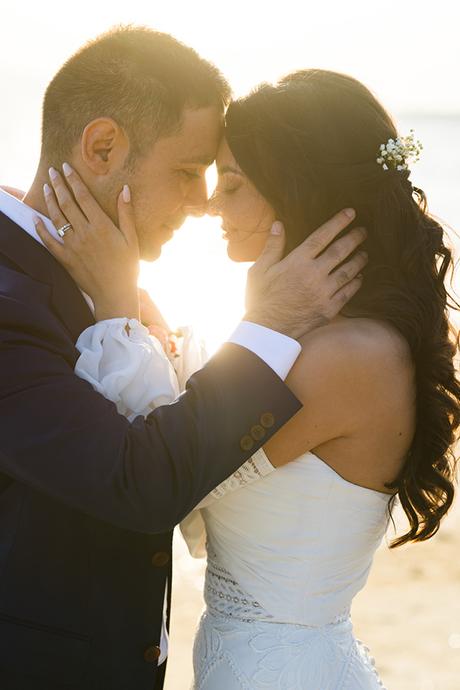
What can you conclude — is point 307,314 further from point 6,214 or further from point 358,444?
point 6,214

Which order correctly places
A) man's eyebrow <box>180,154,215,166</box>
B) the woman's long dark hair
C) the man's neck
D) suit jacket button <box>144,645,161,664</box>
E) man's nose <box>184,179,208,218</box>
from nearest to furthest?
suit jacket button <box>144,645,161,664</box> → the woman's long dark hair → the man's neck → man's eyebrow <box>180,154,215,166</box> → man's nose <box>184,179,208,218</box>

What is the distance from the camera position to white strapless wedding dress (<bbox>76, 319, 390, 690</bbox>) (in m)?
2.75

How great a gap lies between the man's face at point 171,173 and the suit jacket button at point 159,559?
0.98 metres

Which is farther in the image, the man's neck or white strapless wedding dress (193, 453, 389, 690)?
the man's neck

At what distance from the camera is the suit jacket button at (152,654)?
8.84ft

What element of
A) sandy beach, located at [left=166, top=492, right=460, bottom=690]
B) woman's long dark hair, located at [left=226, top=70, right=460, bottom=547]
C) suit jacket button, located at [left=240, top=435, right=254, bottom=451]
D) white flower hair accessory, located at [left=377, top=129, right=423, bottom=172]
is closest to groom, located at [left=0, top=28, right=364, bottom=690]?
suit jacket button, located at [left=240, top=435, right=254, bottom=451]

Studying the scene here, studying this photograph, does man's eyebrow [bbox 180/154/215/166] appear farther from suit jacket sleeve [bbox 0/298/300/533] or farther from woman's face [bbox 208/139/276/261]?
suit jacket sleeve [bbox 0/298/300/533]

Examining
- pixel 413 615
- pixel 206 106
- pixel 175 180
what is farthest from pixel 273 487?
pixel 413 615

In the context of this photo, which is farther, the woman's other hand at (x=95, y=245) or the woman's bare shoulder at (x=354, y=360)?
the woman's other hand at (x=95, y=245)

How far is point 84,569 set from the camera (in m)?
2.59

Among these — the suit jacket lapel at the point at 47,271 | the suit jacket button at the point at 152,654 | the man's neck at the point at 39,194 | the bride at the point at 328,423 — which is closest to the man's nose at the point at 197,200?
the bride at the point at 328,423

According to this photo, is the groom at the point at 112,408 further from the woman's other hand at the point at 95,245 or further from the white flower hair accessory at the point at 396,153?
the white flower hair accessory at the point at 396,153

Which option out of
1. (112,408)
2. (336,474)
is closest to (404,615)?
(336,474)

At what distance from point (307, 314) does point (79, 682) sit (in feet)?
3.76
